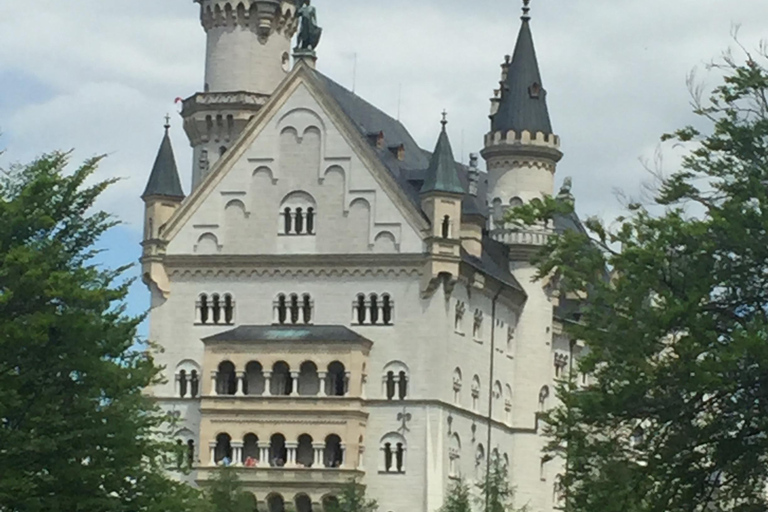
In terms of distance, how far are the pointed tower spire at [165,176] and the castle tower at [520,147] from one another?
51.5 ft

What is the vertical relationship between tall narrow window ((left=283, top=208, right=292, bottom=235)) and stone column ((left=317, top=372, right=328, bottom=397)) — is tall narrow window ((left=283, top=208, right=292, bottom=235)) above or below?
above

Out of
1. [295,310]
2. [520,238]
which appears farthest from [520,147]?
[295,310]

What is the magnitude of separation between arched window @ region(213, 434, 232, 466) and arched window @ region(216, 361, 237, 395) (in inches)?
82.4

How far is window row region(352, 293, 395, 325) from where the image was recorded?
356 ft

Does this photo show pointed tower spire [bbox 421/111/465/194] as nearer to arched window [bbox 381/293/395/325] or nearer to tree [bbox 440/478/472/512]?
arched window [bbox 381/293/395/325]

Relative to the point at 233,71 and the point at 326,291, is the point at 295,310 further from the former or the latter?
the point at 233,71

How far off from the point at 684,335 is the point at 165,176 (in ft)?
221

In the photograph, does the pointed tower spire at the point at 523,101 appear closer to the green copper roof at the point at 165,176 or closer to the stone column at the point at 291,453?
the green copper roof at the point at 165,176

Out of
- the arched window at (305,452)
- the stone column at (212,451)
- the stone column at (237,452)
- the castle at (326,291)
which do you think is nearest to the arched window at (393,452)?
the castle at (326,291)

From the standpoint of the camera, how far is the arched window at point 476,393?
112m

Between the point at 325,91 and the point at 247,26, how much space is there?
9096mm

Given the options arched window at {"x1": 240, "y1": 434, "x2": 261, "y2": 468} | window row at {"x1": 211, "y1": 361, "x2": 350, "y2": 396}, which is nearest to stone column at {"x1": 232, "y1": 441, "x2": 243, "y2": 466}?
arched window at {"x1": 240, "y1": 434, "x2": 261, "y2": 468}

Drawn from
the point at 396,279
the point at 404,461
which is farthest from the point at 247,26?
the point at 404,461

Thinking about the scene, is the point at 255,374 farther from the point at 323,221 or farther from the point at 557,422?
the point at 557,422
